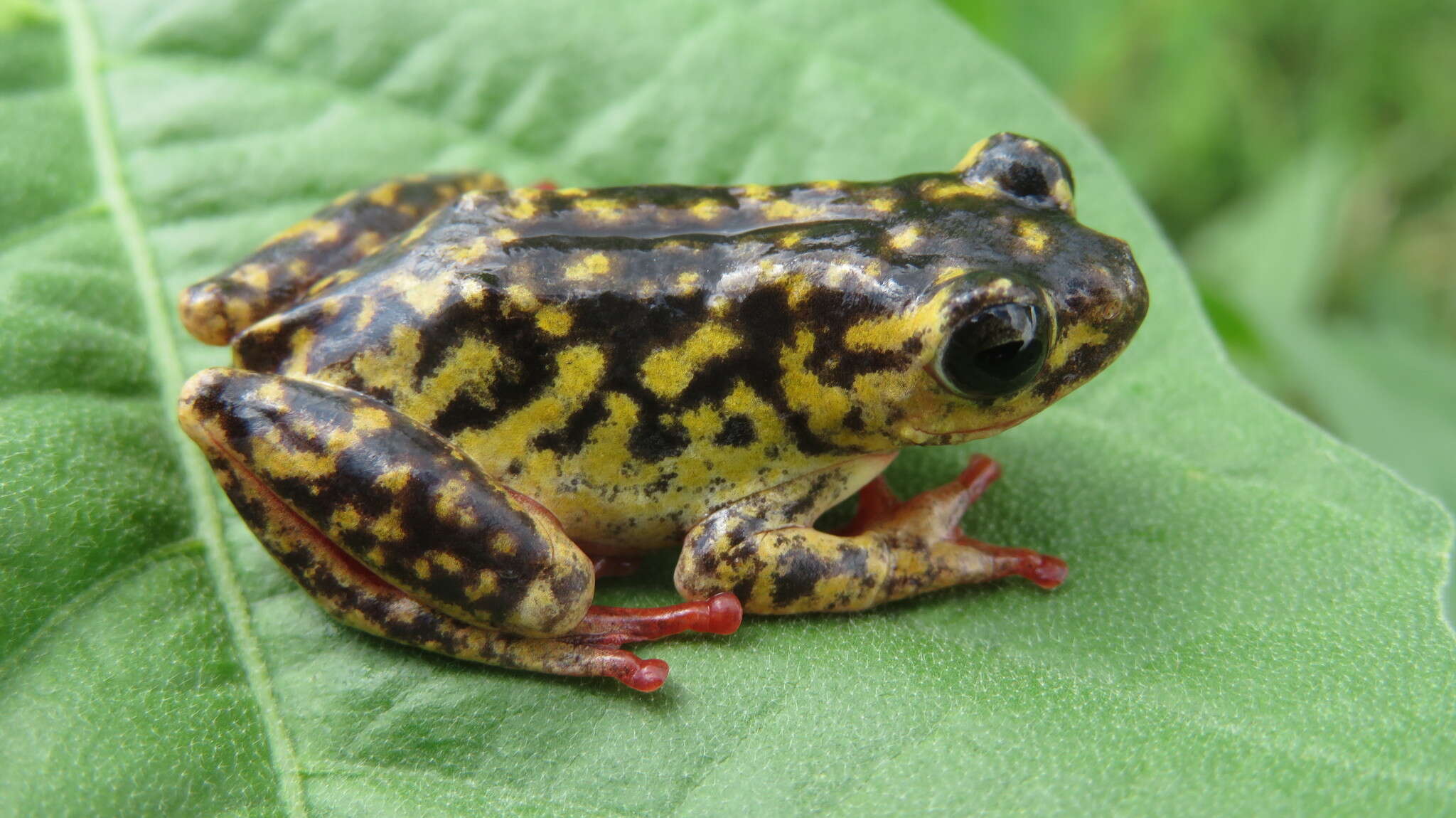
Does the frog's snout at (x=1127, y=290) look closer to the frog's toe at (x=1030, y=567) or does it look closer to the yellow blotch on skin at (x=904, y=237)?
the yellow blotch on skin at (x=904, y=237)

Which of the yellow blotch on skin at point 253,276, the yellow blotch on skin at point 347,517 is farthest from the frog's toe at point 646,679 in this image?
the yellow blotch on skin at point 253,276

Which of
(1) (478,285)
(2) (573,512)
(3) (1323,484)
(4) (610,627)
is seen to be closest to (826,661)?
(4) (610,627)

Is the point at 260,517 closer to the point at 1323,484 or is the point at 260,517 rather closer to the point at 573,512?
the point at 573,512

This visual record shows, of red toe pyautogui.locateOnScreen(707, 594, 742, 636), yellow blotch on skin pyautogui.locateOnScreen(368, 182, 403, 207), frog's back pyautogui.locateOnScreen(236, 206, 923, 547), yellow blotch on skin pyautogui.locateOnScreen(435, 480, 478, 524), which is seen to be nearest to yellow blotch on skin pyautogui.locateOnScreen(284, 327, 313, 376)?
frog's back pyautogui.locateOnScreen(236, 206, 923, 547)

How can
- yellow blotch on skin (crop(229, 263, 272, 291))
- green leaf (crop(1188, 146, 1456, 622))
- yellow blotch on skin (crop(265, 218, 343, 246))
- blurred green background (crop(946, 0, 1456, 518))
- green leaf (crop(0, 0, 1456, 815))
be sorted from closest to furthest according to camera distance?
green leaf (crop(0, 0, 1456, 815)), yellow blotch on skin (crop(229, 263, 272, 291)), yellow blotch on skin (crop(265, 218, 343, 246)), green leaf (crop(1188, 146, 1456, 622)), blurred green background (crop(946, 0, 1456, 518))

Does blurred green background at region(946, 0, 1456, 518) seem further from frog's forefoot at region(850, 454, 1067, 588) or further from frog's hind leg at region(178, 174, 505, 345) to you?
frog's hind leg at region(178, 174, 505, 345)
